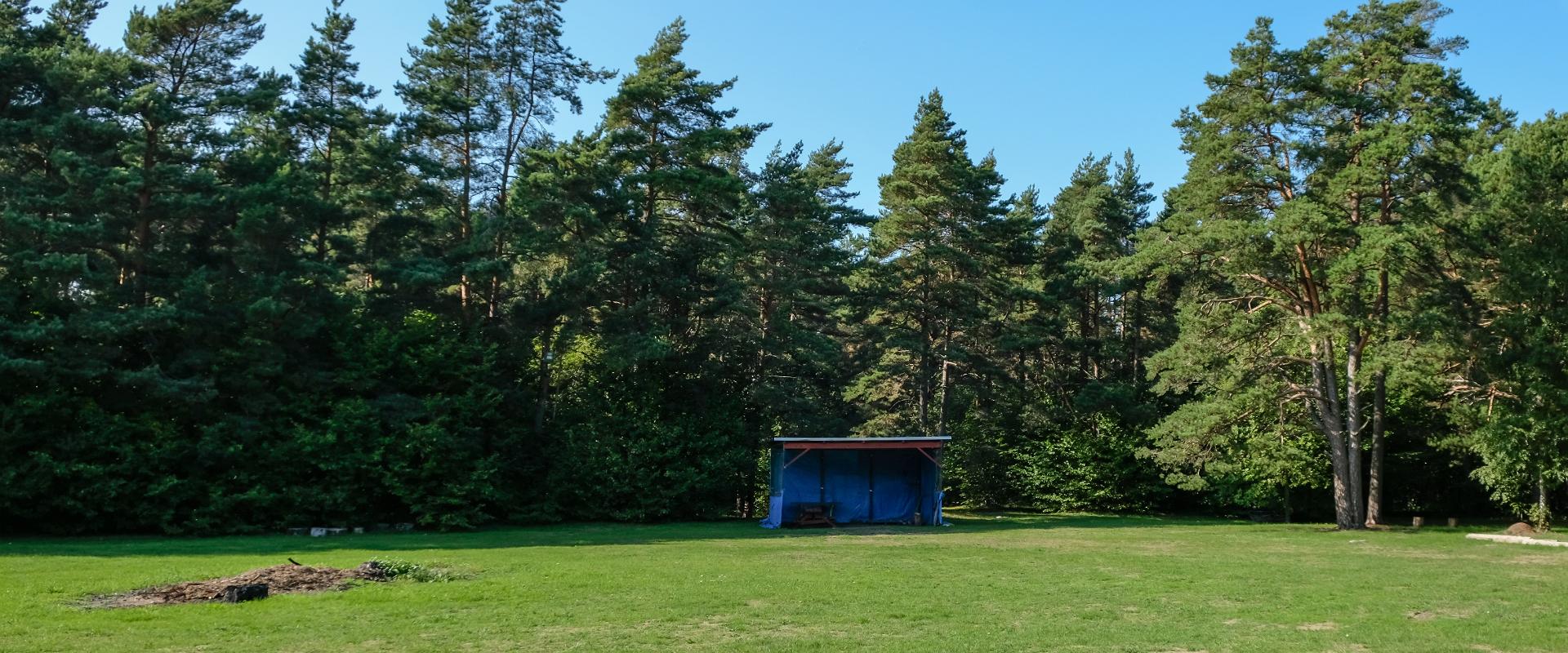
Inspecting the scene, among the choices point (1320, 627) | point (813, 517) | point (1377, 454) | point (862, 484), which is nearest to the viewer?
point (1320, 627)

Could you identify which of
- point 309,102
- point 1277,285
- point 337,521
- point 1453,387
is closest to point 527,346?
point 337,521

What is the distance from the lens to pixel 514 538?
23.2 meters

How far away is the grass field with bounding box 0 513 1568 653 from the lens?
9000 millimetres

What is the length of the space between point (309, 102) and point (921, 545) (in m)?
21.9

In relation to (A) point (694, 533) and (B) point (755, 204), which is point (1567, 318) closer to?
(A) point (694, 533)

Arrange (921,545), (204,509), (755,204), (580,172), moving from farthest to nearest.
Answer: (755,204) → (580,172) → (204,509) → (921,545)

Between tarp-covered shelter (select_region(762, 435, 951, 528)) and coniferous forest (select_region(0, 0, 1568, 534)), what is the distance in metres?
3.73

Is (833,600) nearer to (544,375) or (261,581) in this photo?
(261,581)

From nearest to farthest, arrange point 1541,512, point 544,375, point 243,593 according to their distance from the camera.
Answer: point 243,593 < point 1541,512 < point 544,375

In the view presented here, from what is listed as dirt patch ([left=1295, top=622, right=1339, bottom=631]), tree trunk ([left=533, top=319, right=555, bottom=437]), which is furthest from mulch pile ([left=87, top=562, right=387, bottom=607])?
tree trunk ([left=533, top=319, right=555, bottom=437])

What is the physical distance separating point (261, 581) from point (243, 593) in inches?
36.9

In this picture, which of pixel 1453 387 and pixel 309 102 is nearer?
pixel 1453 387

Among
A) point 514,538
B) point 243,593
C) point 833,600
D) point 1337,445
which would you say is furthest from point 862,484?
point 243,593

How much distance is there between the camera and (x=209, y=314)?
982 inches
